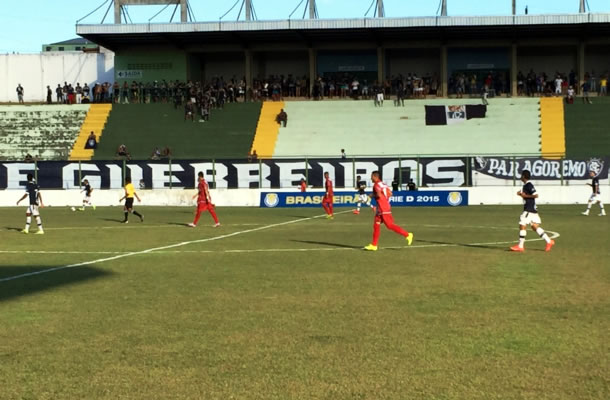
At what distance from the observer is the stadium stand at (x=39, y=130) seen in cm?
5322

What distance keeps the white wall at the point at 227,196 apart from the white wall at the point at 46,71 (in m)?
24.8

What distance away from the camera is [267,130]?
Answer: 54250 mm

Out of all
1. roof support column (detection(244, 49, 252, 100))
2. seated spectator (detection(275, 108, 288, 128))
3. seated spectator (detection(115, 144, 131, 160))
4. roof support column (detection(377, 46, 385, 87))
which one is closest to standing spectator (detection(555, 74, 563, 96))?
roof support column (detection(377, 46, 385, 87))

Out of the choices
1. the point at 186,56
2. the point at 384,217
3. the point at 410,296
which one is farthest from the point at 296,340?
the point at 186,56

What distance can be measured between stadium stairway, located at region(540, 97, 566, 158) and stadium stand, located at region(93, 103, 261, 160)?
19.0 m

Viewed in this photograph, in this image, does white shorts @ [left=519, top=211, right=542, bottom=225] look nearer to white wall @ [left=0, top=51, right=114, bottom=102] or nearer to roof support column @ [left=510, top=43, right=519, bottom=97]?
roof support column @ [left=510, top=43, right=519, bottom=97]

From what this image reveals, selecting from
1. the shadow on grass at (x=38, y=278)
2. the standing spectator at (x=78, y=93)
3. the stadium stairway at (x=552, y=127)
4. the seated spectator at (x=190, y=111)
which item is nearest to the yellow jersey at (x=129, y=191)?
the shadow on grass at (x=38, y=278)

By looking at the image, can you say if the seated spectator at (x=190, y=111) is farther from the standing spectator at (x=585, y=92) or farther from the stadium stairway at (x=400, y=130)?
the standing spectator at (x=585, y=92)

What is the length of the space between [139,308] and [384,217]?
358 inches

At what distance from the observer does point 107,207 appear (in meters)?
43.2

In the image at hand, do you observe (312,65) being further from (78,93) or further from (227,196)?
(227,196)

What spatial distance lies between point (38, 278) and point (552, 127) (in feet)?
143

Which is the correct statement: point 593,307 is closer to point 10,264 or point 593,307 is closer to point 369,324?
point 369,324

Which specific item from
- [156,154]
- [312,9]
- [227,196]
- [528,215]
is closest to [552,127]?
[312,9]
